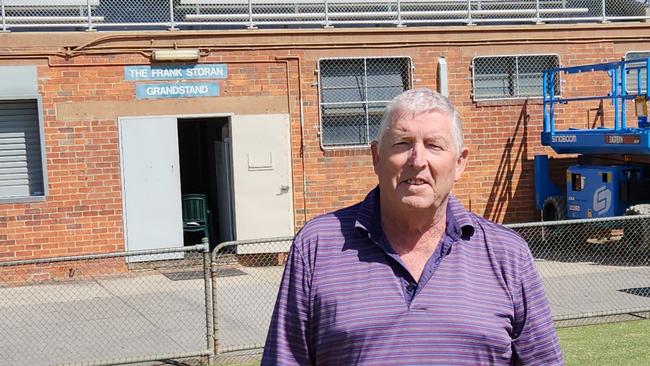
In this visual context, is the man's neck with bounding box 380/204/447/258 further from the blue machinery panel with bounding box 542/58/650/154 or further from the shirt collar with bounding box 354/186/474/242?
the blue machinery panel with bounding box 542/58/650/154

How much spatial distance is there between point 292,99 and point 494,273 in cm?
1260

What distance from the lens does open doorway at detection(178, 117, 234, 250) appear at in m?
16.1

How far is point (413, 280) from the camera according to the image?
10.5 ft

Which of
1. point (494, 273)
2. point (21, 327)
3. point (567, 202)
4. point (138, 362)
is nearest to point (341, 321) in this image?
point (494, 273)

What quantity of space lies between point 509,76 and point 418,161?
14008mm

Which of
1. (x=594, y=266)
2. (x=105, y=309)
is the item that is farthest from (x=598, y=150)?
(x=105, y=309)

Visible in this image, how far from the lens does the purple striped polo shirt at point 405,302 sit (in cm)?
312

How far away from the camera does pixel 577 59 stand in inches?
674

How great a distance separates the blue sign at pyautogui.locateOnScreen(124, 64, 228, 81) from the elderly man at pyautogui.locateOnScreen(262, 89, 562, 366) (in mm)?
12004

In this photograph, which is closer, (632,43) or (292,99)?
(292,99)

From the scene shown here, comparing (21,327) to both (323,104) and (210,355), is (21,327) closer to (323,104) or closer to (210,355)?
(210,355)

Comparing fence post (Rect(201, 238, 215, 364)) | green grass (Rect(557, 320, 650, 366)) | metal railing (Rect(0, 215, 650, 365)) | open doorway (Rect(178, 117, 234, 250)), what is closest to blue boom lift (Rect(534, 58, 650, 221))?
metal railing (Rect(0, 215, 650, 365))

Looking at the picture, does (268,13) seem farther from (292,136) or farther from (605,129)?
(605,129)

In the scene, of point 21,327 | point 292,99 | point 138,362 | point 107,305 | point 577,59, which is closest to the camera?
point 138,362
